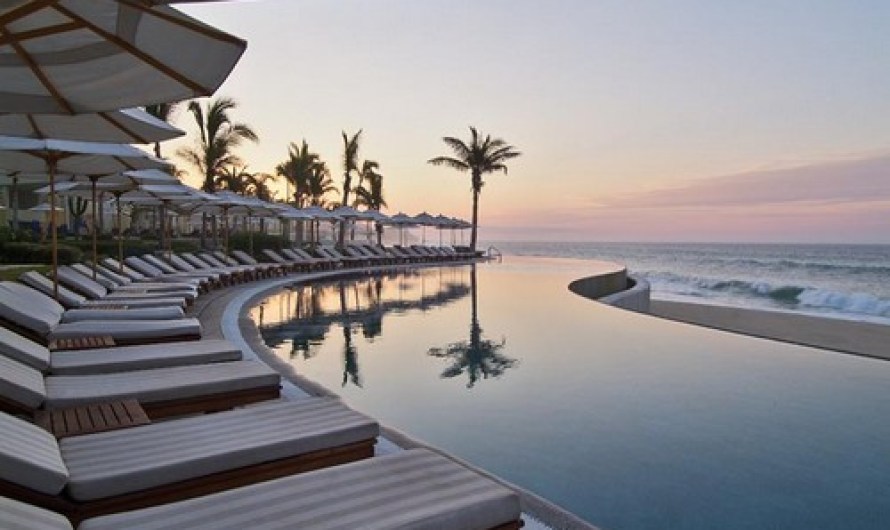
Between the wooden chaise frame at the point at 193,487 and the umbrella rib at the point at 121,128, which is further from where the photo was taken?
the umbrella rib at the point at 121,128

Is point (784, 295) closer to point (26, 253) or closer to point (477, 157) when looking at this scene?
point (477, 157)

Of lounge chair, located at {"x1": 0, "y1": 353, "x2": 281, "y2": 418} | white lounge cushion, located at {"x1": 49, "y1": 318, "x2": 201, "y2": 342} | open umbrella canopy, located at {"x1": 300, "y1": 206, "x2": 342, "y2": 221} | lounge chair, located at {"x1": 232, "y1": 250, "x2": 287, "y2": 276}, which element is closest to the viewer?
lounge chair, located at {"x1": 0, "y1": 353, "x2": 281, "y2": 418}

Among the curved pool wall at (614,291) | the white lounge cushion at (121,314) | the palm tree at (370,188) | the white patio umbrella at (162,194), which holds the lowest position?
the curved pool wall at (614,291)

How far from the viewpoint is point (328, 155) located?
3812 centimetres

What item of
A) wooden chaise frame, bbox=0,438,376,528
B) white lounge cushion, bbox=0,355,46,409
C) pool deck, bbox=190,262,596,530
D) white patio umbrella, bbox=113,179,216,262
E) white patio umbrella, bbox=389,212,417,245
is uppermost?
white patio umbrella, bbox=113,179,216,262

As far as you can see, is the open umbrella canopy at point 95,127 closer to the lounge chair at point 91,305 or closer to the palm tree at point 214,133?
the lounge chair at point 91,305

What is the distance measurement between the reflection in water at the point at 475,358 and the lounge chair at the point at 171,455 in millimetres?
3534

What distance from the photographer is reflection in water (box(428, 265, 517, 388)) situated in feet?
24.0

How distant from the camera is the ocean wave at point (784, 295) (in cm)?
2500

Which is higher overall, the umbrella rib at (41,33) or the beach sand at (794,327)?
the umbrella rib at (41,33)

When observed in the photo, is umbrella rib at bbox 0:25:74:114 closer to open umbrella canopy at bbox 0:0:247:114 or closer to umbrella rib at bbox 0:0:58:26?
open umbrella canopy at bbox 0:0:247:114

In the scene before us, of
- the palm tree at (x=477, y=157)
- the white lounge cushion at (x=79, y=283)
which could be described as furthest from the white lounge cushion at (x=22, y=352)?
the palm tree at (x=477, y=157)

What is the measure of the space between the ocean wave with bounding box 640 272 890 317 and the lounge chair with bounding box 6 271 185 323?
25083 millimetres

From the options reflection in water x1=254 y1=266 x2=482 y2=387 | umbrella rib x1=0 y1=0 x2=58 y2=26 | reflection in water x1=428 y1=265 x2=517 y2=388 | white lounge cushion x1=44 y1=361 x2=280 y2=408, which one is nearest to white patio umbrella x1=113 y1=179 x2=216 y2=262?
reflection in water x1=254 y1=266 x2=482 y2=387
